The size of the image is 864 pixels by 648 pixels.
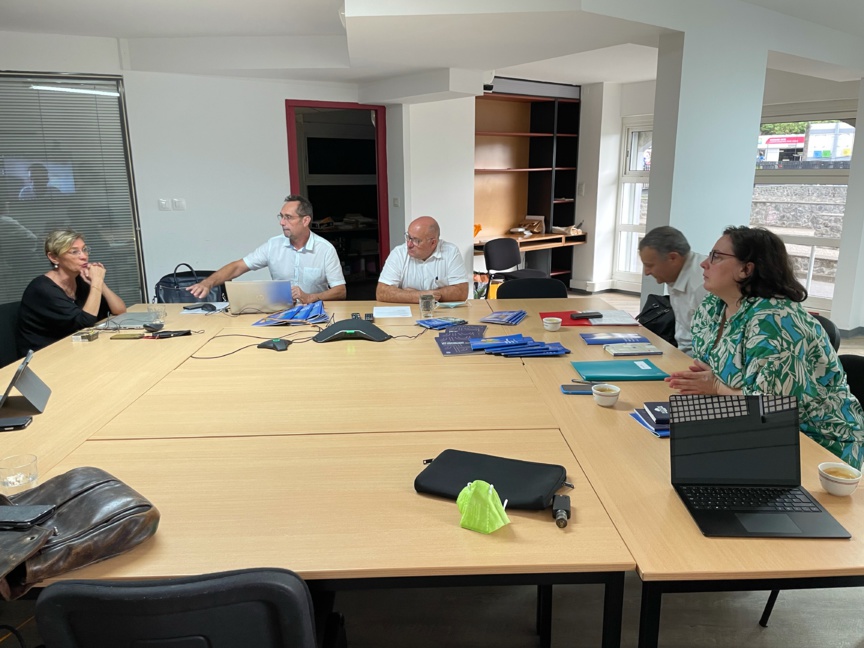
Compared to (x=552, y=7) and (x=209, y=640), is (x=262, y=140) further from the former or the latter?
(x=209, y=640)

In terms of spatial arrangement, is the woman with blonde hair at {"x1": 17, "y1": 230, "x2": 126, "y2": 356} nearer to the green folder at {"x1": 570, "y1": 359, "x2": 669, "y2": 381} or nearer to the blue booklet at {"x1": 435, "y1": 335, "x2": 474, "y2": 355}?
the blue booklet at {"x1": 435, "y1": 335, "x2": 474, "y2": 355}

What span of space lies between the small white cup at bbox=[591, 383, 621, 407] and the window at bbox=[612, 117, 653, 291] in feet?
18.5

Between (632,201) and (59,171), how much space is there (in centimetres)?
629

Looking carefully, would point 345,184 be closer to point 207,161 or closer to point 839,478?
point 207,161

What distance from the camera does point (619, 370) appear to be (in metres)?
2.42

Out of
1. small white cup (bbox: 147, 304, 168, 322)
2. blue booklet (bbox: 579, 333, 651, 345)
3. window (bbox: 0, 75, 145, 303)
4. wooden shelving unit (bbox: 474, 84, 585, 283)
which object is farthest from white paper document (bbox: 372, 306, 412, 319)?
wooden shelving unit (bbox: 474, 84, 585, 283)

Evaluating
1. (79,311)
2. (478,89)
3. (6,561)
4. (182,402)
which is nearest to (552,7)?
(478,89)

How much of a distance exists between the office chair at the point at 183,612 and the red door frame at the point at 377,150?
5.17m

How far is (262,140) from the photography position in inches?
221

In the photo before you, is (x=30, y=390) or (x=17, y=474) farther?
(x=30, y=390)

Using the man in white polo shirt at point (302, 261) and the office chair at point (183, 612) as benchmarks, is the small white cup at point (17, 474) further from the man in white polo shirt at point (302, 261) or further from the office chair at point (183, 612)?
the man in white polo shirt at point (302, 261)

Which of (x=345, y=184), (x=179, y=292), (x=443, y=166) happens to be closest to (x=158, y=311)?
(x=179, y=292)

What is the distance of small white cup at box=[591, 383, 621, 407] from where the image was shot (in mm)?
2074

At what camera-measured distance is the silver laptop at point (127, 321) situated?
3.26 metres
